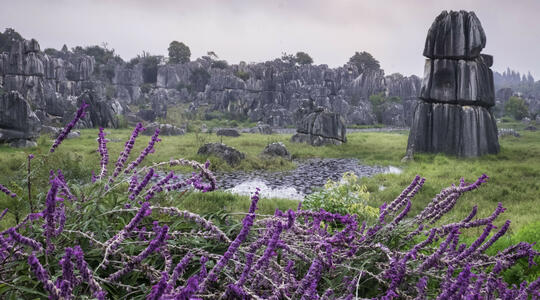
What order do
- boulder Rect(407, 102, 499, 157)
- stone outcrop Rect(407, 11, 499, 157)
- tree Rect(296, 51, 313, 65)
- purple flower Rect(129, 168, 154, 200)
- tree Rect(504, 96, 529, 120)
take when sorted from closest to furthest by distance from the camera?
purple flower Rect(129, 168, 154, 200) → boulder Rect(407, 102, 499, 157) → stone outcrop Rect(407, 11, 499, 157) → tree Rect(504, 96, 529, 120) → tree Rect(296, 51, 313, 65)

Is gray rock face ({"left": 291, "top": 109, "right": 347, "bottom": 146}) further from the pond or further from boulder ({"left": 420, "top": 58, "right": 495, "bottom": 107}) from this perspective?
the pond

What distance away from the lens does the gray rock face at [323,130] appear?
129 ft

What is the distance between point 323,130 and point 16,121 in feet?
91.6

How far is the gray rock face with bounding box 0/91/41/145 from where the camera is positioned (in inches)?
1098

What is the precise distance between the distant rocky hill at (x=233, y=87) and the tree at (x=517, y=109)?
70.6 ft

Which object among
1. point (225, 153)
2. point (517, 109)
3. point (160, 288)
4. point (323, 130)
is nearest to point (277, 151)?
point (225, 153)

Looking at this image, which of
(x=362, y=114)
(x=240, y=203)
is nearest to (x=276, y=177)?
(x=240, y=203)

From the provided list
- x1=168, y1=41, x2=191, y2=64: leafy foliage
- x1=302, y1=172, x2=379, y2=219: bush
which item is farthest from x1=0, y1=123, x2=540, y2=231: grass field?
x1=168, y1=41, x2=191, y2=64: leafy foliage

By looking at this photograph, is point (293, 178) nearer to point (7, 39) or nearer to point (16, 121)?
point (16, 121)

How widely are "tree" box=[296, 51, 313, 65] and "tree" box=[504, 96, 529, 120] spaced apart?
63753 mm

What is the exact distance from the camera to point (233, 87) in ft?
326

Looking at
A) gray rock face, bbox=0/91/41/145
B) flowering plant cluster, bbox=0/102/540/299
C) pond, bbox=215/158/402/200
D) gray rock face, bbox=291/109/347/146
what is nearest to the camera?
flowering plant cluster, bbox=0/102/540/299

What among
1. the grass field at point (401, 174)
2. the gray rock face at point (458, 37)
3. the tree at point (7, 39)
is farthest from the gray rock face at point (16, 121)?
the tree at point (7, 39)

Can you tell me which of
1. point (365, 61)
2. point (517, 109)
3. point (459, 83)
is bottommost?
point (459, 83)
